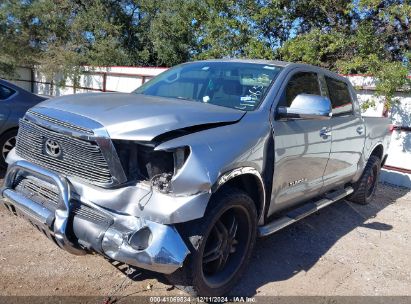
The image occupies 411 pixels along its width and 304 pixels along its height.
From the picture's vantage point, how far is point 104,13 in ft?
76.5

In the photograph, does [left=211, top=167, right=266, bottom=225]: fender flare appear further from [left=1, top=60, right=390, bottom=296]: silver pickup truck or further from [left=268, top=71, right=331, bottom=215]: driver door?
[left=268, top=71, right=331, bottom=215]: driver door

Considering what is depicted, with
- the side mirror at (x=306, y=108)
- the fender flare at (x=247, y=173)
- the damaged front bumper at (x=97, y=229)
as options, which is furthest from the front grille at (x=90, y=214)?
the side mirror at (x=306, y=108)

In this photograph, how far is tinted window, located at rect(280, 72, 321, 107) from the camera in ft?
12.9

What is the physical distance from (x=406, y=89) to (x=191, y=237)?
742 cm

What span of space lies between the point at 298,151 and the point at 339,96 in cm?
168

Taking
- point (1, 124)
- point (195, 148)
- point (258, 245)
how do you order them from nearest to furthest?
point (195, 148) → point (258, 245) → point (1, 124)

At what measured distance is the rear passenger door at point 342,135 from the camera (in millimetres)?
4773

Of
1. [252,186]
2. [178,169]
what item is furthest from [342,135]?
[178,169]

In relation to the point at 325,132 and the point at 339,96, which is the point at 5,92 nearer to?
the point at 325,132

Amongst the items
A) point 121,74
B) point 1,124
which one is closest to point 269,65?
point 1,124

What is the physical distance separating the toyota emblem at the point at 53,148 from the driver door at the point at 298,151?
1.77 meters

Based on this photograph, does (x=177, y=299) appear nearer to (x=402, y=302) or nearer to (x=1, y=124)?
(x=402, y=302)

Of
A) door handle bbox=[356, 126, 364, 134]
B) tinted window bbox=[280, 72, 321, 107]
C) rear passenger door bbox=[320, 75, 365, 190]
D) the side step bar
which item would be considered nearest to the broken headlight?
the side step bar

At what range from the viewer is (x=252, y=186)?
3.55 metres
